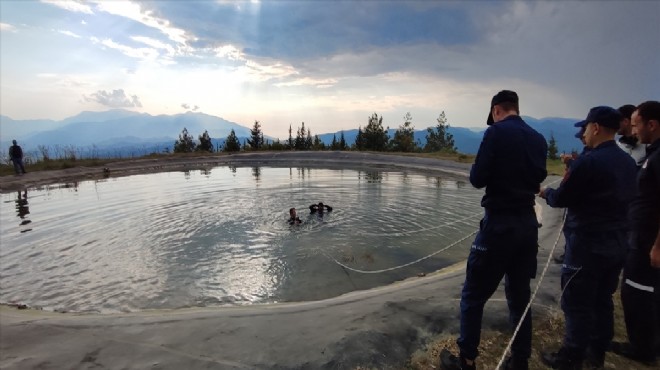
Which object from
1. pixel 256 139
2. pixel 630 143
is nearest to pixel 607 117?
pixel 630 143

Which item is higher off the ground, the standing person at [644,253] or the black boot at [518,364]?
the standing person at [644,253]

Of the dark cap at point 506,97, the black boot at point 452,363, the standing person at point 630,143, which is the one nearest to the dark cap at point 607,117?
the dark cap at point 506,97

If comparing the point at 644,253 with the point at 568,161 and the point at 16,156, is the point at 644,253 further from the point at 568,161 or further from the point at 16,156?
the point at 16,156

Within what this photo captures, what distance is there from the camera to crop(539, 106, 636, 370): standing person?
3367 mm

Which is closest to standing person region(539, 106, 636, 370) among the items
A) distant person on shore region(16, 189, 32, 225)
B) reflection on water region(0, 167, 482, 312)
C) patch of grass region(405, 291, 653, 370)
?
patch of grass region(405, 291, 653, 370)

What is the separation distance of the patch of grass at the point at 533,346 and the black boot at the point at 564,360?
3.5 inches

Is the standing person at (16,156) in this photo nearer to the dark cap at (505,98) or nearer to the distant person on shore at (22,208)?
the distant person on shore at (22,208)

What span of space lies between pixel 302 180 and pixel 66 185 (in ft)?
50.0

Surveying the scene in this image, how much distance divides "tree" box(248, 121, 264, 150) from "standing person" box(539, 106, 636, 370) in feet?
163

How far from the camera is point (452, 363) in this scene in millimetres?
3535

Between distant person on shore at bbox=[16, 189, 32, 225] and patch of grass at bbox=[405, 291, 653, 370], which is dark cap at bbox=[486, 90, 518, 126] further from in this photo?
distant person on shore at bbox=[16, 189, 32, 225]

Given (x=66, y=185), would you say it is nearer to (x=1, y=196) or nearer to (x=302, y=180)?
(x=1, y=196)

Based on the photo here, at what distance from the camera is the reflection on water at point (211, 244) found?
7.19m

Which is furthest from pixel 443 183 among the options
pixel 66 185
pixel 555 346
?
pixel 66 185
